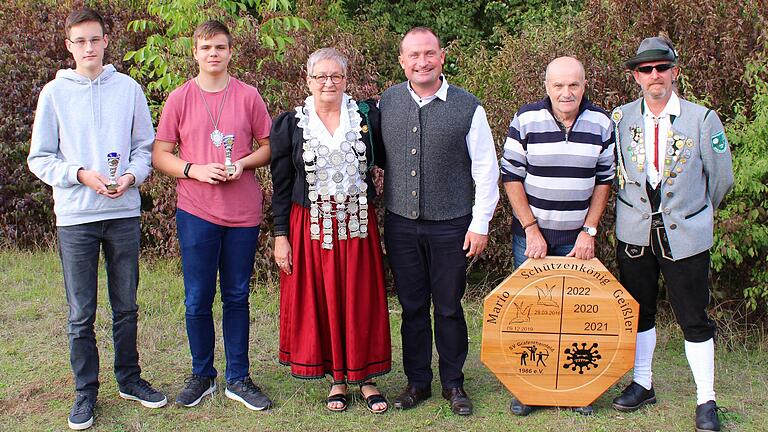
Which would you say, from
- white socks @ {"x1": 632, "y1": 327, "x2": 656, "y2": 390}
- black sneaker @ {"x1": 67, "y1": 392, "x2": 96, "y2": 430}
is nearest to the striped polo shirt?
white socks @ {"x1": 632, "y1": 327, "x2": 656, "y2": 390}

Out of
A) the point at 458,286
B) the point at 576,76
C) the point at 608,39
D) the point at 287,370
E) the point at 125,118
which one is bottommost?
the point at 287,370

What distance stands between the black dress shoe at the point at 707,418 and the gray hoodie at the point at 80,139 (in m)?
3.19

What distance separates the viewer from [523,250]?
172 inches

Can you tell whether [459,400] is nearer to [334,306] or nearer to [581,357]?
[581,357]

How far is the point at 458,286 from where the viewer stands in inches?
169

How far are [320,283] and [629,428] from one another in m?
1.81

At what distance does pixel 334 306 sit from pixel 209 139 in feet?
3.58

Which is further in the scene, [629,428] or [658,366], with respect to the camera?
[658,366]

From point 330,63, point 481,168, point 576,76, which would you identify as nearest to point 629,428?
point 481,168

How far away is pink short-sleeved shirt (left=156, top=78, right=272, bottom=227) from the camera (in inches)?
165

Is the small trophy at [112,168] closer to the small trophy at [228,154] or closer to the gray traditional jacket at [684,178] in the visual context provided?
the small trophy at [228,154]

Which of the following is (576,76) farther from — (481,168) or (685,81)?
(685,81)

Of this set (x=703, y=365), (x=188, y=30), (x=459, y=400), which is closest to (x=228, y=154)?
(x=459, y=400)

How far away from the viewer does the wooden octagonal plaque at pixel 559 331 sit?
426 centimetres
